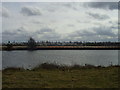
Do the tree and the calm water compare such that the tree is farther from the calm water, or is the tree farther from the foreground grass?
the foreground grass

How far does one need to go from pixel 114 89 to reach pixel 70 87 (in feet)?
6.62

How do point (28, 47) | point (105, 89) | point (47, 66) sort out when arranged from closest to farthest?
point (105, 89)
point (47, 66)
point (28, 47)

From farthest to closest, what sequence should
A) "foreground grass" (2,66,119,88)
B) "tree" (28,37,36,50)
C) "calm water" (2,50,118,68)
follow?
"tree" (28,37,36,50) < "calm water" (2,50,118,68) < "foreground grass" (2,66,119,88)

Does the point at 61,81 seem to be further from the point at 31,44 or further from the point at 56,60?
the point at 31,44

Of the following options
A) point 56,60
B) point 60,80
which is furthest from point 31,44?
point 60,80

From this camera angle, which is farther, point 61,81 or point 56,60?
point 56,60

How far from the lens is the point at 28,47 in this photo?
237 feet

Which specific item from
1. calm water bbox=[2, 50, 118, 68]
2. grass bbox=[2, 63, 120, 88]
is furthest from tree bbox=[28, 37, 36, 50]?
grass bbox=[2, 63, 120, 88]

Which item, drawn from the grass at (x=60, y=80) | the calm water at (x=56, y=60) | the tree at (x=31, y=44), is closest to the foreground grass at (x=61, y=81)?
the grass at (x=60, y=80)

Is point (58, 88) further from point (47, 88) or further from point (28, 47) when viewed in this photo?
point (28, 47)

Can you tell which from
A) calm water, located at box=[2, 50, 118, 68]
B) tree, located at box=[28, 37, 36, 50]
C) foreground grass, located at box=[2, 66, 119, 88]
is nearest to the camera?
foreground grass, located at box=[2, 66, 119, 88]

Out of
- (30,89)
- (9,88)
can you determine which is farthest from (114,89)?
(9,88)

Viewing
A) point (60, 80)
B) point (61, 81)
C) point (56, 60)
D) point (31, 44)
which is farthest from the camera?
point (31, 44)

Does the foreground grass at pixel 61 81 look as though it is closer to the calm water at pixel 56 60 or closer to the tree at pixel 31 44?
the calm water at pixel 56 60
